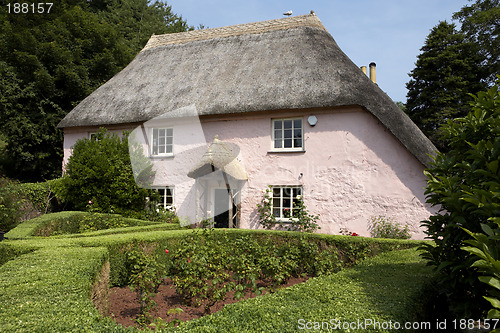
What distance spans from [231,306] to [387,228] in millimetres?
8294

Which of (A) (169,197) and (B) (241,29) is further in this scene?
(B) (241,29)

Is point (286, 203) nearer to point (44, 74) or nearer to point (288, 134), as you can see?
point (288, 134)

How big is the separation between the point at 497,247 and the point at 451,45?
1060 inches

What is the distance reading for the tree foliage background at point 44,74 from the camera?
701 inches

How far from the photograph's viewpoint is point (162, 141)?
13539 millimetres

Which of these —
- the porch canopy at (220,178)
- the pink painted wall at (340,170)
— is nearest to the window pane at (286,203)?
the pink painted wall at (340,170)

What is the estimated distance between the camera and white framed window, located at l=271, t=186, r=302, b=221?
11.5 meters

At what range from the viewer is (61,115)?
742 inches

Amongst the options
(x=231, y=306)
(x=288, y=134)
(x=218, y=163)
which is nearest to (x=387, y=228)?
(x=288, y=134)

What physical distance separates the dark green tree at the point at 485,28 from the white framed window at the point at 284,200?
15936mm

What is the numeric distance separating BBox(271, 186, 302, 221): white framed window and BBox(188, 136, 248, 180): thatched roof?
1234 millimetres

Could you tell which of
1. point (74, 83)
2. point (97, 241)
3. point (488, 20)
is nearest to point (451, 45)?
point (488, 20)

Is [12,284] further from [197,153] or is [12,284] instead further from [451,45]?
[451,45]

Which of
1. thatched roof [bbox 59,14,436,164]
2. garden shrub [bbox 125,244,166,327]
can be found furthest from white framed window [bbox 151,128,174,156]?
garden shrub [bbox 125,244,166,327]
